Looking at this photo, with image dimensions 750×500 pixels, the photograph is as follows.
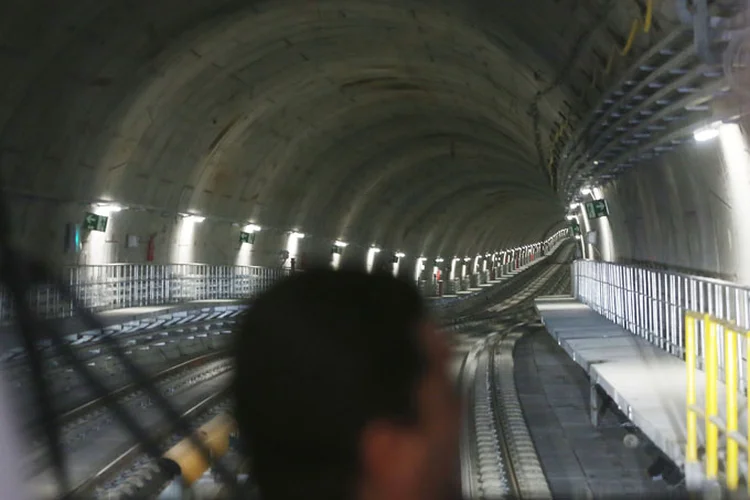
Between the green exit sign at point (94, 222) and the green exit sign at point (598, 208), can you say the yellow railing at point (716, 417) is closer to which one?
the green exit sign at point (598, 208)

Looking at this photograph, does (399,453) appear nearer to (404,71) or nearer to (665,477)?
(665,477)

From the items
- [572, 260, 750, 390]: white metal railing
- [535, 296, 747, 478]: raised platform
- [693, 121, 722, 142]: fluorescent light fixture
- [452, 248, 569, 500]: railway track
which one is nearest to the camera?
[535, 296, 747, 478]: raised platform

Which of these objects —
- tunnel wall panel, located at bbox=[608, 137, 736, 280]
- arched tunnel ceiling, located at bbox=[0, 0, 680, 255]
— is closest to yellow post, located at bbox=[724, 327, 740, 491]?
arched tunnel ceiling, located at bbox=[0, 0, 680, 255]

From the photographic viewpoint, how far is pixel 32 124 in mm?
16359

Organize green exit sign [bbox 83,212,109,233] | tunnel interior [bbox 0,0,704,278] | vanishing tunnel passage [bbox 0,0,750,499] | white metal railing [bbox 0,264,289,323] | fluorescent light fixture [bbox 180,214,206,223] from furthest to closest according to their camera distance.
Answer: fluorescent light fixture [bbox 180,214,206,223]
white metal railing [bbox 0,264,289,323]
green exit sign [bbox 83,212,109,233]
tunnel interior [bbox 0,0,704,278]
vanishing tunnel passage [bbox 0,0,750,499]

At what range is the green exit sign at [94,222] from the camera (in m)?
19.9

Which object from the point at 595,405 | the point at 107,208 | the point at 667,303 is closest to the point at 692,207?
the point at 667,303

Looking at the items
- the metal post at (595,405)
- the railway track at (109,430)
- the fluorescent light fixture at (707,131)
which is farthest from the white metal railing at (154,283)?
the fluorescent light fixture at (707,131)

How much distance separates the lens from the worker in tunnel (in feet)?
4.89

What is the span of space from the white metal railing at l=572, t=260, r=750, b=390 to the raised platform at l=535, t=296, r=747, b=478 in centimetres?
23

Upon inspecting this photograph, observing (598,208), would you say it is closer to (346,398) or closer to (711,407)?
(711,407)

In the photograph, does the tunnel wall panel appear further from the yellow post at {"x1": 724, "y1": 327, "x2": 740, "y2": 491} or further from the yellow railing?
the yellow post at {"x1": 724, "y1": 327, "x2": 740, "y2": 491}

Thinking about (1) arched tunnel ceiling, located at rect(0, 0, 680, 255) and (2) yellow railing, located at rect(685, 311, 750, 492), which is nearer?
(2) yellow railing, located at rect(685, 311, 750, 492)

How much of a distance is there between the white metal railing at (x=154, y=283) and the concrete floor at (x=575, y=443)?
5209 millimetres
